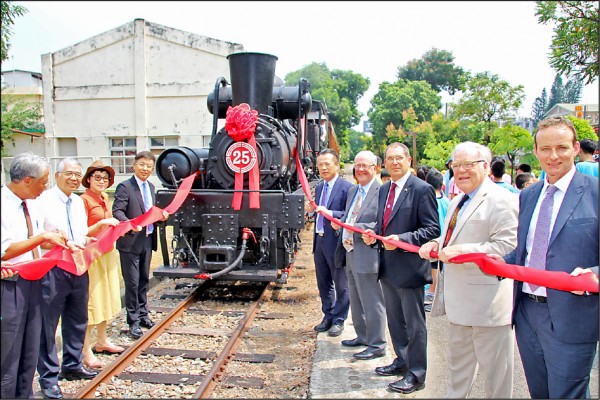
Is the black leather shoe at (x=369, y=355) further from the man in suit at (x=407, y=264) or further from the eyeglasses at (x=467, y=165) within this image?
the eyeglasses at (x=467, y=165)

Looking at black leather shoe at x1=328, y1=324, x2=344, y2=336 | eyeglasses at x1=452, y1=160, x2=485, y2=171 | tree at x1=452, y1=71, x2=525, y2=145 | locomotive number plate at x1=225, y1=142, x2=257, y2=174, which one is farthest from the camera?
tree at x1=452, y1=71, x2=525, y2=145

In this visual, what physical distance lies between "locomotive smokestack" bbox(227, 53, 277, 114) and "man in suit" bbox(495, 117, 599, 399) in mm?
4803

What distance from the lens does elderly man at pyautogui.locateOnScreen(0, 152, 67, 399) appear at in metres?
3.10

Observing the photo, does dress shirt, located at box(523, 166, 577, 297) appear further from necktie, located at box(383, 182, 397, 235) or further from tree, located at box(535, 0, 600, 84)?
tree, located at box(535, 0, 600, 84)

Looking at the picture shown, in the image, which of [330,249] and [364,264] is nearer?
[364,264]

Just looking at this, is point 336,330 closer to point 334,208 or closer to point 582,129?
point 334,208

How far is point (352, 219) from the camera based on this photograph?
466cm

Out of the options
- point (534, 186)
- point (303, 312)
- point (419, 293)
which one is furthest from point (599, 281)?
point (303, 312)

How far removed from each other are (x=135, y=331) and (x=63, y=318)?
1.21m

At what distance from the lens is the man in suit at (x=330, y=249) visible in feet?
16.9

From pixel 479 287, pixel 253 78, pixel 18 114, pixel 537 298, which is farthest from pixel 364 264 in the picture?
pixel 18 114

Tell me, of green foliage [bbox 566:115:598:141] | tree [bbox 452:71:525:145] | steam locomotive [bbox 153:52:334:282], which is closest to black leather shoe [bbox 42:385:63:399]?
steam locomotive [bbox 153:52:334:282]

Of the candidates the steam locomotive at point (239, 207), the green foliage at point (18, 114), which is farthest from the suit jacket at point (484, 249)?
the green foliage at point (18, 114)

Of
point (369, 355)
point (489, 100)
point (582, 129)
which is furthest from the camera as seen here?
point (489, 100)
